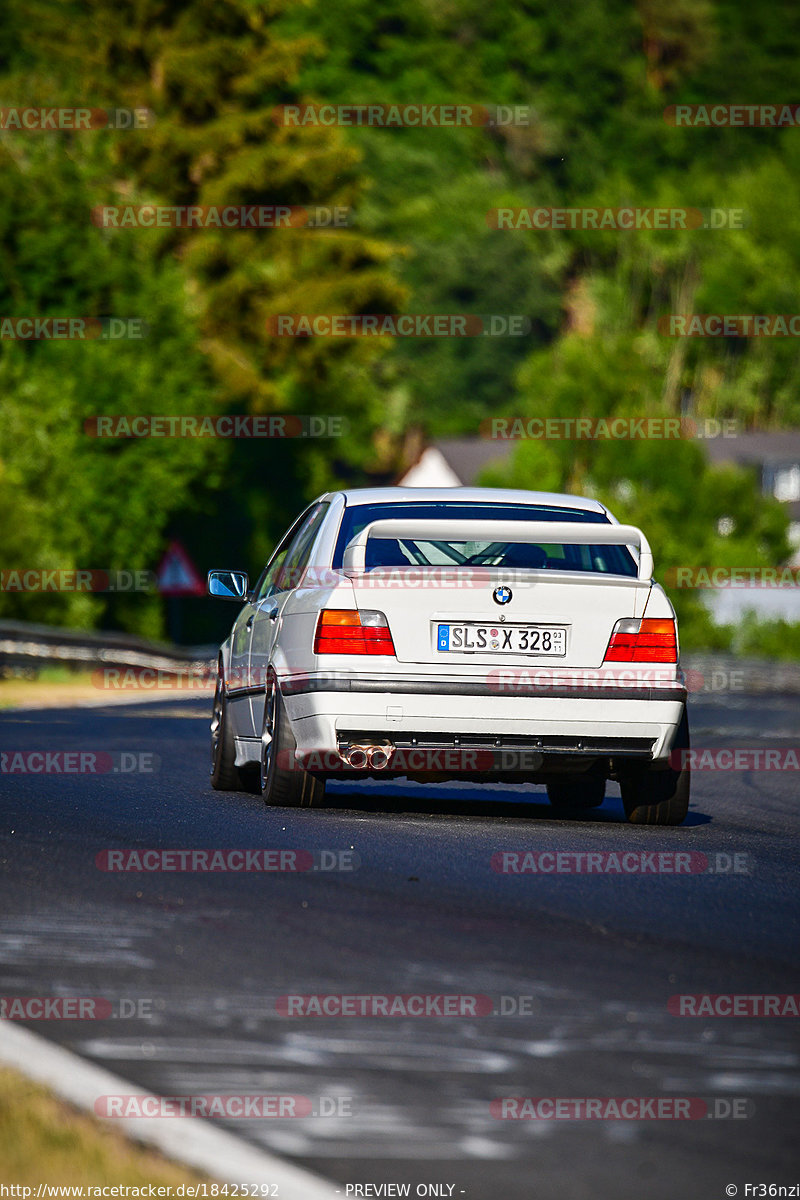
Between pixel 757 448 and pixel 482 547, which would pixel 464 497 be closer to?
pixel 482 547

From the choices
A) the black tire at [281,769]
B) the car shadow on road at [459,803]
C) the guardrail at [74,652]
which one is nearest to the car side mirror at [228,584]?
the car shadow on road at [459,803]

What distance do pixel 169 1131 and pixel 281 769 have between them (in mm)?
6097

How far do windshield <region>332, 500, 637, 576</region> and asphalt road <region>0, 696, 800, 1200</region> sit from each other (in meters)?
1.35

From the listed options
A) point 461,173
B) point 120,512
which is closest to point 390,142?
point 461,173

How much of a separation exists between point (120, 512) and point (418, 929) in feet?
148

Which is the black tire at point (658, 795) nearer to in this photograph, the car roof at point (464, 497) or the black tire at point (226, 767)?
the car roof at point (464, 497)

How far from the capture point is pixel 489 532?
10.1 metres

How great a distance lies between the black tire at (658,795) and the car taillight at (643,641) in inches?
17.4

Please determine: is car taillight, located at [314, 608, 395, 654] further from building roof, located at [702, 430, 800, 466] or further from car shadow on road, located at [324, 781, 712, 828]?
building roof, located at [702, 430, 800, 466]

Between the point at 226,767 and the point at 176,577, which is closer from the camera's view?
the point at 226,767

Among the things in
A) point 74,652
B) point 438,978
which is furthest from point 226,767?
point 74,652

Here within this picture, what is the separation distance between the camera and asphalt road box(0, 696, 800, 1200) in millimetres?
4535

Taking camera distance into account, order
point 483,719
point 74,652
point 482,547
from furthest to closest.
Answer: point 74,652 < point 482,547 < point 483,719

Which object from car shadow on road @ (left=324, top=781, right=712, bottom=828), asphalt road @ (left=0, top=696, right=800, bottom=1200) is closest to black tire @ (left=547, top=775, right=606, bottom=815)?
car shadow on road @ (left=324, top=781, right=712, bottom=828)
